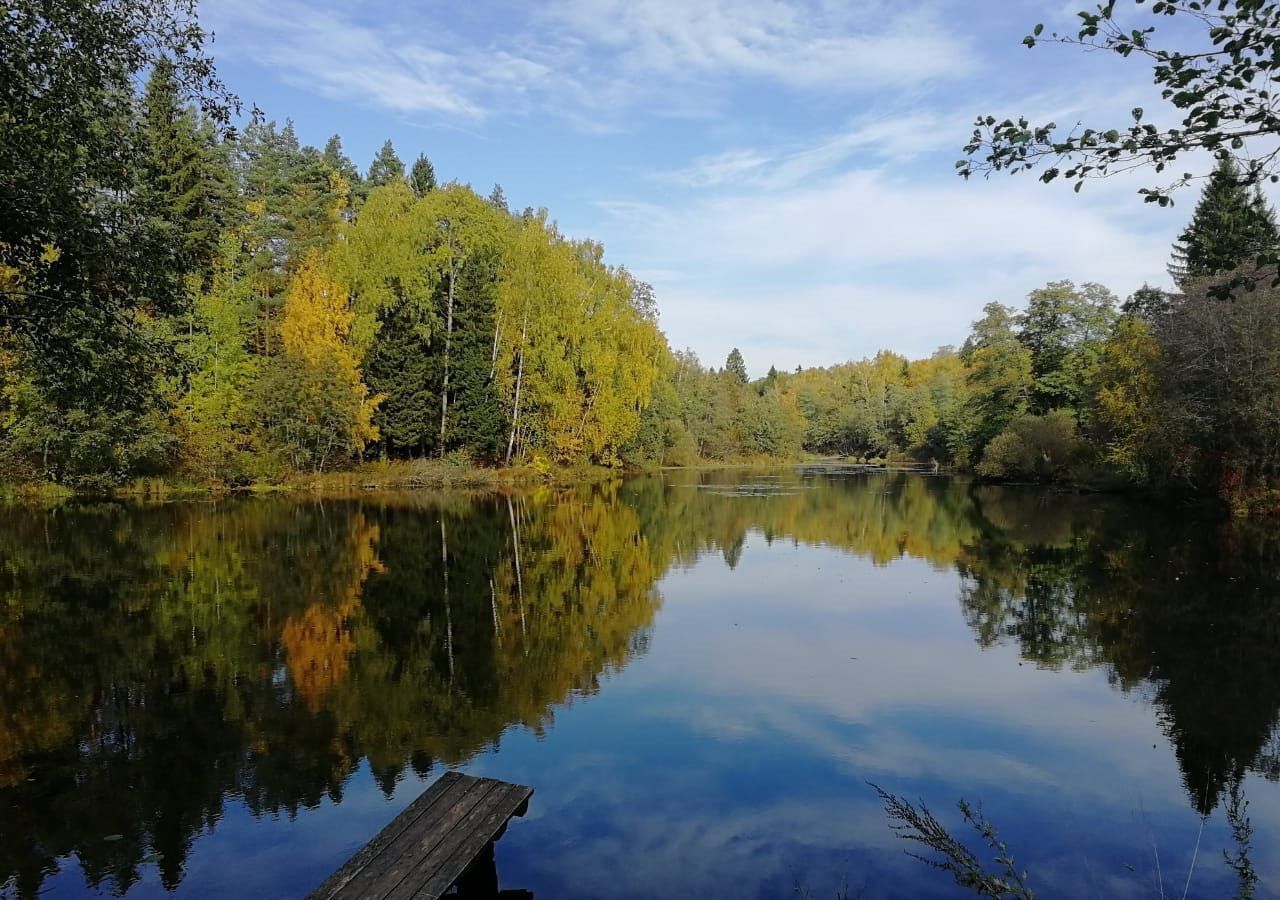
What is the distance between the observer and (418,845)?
176 inches

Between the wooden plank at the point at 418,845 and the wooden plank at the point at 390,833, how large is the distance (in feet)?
0.15

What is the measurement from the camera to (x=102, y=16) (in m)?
8.66

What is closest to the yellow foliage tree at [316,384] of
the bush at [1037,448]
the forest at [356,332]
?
the forest at [356,332]

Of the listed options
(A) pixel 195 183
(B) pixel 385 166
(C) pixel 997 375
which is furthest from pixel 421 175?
(C) pixel 997 375

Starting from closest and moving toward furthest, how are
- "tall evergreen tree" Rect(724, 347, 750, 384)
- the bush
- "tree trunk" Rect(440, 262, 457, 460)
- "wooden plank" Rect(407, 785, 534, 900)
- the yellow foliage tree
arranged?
"wooden plank" Rect(407, 785, 534, 900) < the yellow foliage tree < "tree trunk" Rect(440, 262, 457, 460) < the bush < "tall evergreen tree" Rect(724, 347, 750, 384)

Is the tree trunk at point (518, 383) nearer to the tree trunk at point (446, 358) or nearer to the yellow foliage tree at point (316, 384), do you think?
the tree trunk at point (446, 358)

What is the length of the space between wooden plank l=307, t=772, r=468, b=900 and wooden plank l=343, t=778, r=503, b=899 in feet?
0.15

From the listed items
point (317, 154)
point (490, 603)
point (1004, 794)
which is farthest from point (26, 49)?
point (317, 154)

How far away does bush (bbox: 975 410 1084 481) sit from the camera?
42125 millimetres

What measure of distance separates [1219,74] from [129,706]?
10.4m

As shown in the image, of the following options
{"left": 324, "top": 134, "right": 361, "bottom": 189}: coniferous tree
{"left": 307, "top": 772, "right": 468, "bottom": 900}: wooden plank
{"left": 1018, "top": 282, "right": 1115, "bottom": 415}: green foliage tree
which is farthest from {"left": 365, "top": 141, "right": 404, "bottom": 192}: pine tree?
{"left": 307, "top": 772, "right": 468, "bottom": 900}: wooden plank

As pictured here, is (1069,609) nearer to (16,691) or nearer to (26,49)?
(16,691)

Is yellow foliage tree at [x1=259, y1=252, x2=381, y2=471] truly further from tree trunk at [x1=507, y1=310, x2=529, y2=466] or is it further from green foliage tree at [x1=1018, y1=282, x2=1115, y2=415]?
green foliage tree at [x1=1018, y1=282, x2=1115, y2=415]

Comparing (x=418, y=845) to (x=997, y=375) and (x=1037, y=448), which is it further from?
(x=997, y=375)
